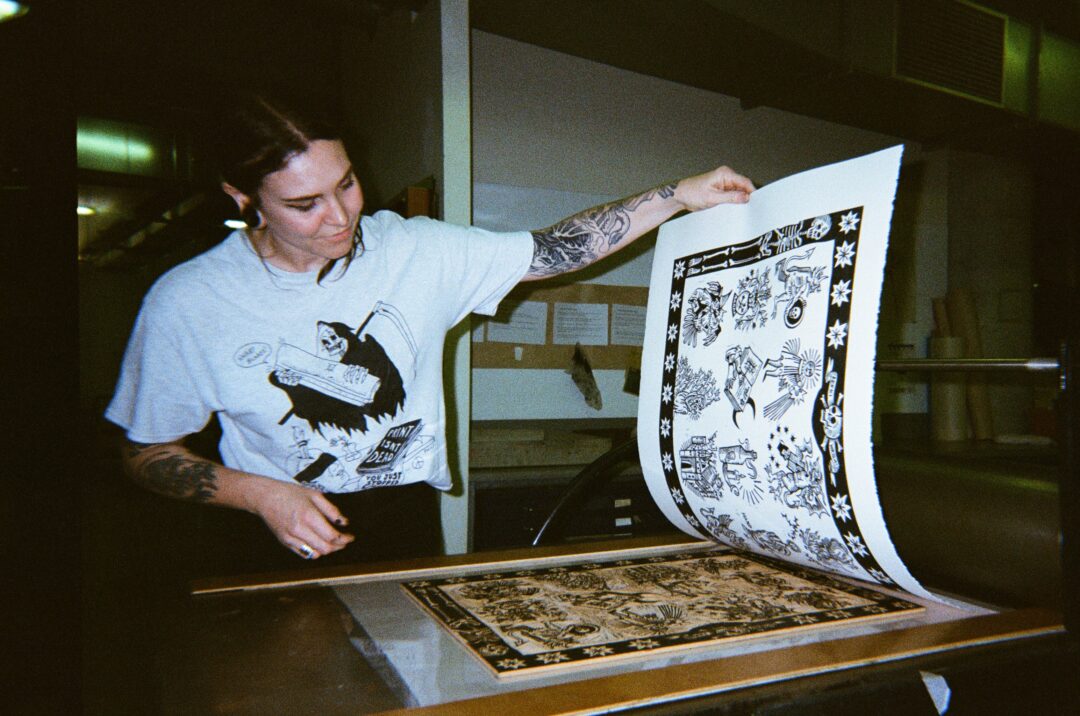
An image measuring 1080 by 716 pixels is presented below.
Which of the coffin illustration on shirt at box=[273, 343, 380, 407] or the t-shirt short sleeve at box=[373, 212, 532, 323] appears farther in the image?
the t-shirt short sleeve at box=[373, 212, 532, 323]

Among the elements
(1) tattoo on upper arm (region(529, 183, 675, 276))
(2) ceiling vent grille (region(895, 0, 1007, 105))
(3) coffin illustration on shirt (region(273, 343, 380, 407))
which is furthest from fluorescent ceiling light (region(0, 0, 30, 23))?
(2) ceiling vent grille (region(895, 0, 1007, 105))

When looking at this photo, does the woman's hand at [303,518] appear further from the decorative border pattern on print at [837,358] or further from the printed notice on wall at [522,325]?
the printed notice on wall at [522,325]

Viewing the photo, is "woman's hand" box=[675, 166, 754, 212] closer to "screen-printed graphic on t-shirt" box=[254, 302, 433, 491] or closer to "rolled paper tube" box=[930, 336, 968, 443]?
"screen-printed graphic on t-shirt" box=[254, 302, 433, 491]

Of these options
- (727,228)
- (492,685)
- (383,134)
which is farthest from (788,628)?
(383,134)

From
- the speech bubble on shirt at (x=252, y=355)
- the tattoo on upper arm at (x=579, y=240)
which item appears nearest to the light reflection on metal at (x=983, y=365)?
the tattoo on upper arm at (x=579, y=240)

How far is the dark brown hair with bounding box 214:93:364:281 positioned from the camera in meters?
1.02

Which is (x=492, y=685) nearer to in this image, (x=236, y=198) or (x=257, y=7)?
(x=236, y=198)

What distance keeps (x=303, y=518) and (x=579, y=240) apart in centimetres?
69

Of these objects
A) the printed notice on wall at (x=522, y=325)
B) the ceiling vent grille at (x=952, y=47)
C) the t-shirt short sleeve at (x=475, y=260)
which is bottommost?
the printed notice on wall at (x=522, y=325)

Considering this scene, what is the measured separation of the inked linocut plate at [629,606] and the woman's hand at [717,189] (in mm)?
491

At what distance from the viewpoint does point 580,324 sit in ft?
8.35

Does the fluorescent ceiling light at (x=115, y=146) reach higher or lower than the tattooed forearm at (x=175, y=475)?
higher

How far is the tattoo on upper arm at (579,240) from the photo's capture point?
4.22 ft

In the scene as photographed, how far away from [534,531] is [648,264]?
118 centimetres
